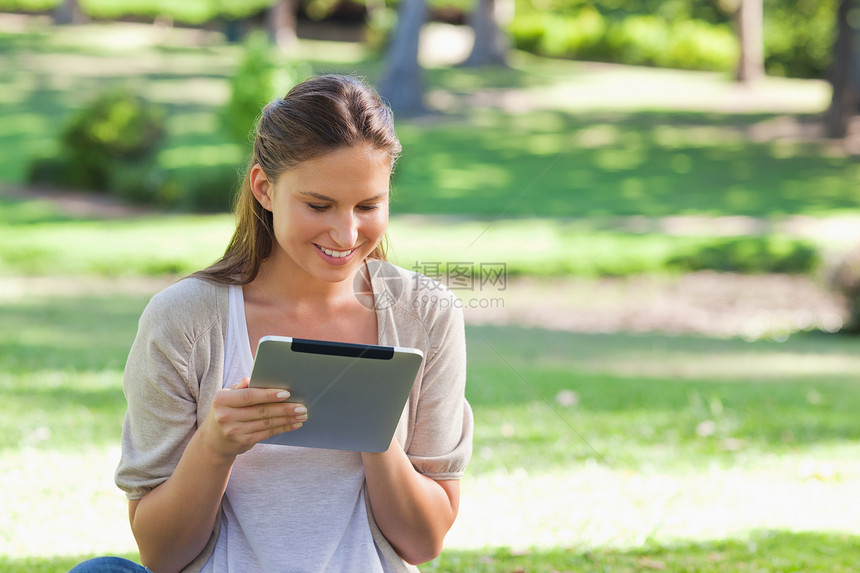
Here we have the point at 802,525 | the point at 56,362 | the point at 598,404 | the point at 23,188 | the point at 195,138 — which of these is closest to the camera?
the point at 802,525

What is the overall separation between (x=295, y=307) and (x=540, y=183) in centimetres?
1800

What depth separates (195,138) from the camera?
21203 millimetres

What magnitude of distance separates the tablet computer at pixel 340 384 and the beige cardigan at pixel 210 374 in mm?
219

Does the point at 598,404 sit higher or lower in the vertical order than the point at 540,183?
higher

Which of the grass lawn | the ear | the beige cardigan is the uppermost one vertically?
the ear

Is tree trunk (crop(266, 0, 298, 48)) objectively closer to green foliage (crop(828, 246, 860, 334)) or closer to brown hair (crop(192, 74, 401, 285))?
green foliage (crop(828, 246, 860, 334))

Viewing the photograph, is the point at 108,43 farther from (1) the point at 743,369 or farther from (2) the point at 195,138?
(1) the point at 743,369

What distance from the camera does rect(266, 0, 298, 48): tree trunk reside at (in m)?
33.4

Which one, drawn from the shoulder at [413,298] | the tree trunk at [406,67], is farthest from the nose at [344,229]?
the tree trunk at [406,67]

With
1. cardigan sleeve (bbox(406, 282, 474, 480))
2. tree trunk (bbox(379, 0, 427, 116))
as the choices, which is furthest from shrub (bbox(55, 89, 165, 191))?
cardigan sleeve (bbox(406, 282, 474, 480))

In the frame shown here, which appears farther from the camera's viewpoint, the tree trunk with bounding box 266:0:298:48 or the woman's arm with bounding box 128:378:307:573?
the tree trunk with bounding box 266:0:298:48

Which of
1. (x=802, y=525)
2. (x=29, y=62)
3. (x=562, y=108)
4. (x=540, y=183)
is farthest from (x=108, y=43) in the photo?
(x=802, y=525)

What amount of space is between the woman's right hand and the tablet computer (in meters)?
0.02

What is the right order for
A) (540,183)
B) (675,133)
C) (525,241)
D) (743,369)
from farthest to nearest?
1. (675,133)
2. (540,183)
3. (525,241)
4. (743,369)
